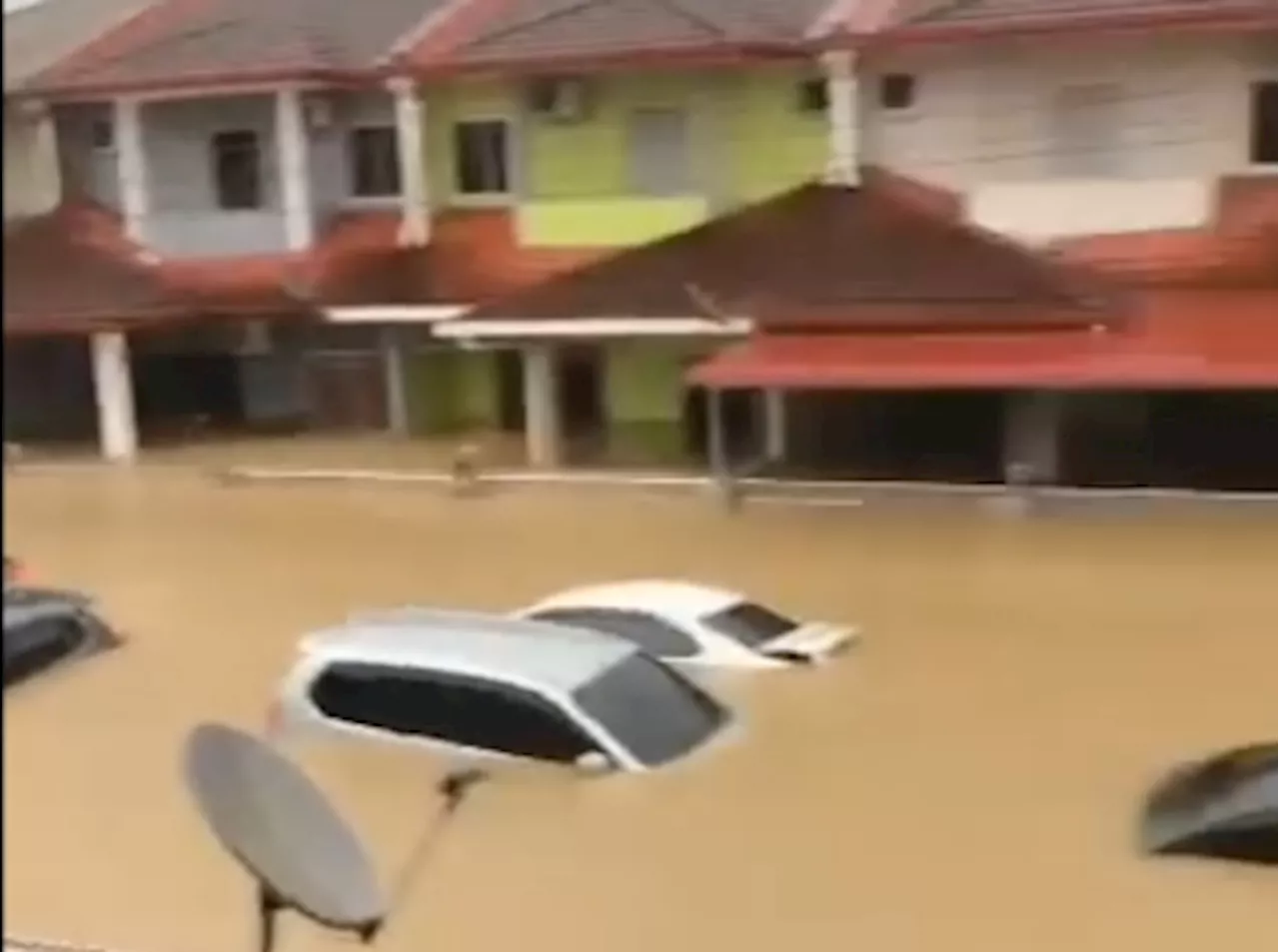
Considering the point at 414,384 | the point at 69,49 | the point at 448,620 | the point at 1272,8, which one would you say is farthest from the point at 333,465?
the point at 1272,8

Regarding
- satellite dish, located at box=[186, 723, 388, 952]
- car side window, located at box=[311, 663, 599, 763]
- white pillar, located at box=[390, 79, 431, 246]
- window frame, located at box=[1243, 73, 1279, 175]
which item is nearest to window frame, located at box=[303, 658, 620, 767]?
car side window, located at box=[311, 663, 599, 763]

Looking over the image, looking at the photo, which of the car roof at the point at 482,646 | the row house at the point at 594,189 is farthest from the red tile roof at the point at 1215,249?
the car roof at the point at 482,646

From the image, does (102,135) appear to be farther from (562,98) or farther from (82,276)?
(562,98)

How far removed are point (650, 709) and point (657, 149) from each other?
423 mm

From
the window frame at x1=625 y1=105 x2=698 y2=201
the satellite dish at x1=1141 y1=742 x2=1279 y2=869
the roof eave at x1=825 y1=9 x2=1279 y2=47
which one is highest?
the roof eave at x1=825 y1=9 x2=1279 y2=47

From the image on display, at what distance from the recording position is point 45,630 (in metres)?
1.27

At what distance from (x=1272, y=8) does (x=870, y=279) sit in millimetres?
331

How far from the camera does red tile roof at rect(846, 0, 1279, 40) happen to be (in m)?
1.42

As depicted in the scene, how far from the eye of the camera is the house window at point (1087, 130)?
1.50 meters

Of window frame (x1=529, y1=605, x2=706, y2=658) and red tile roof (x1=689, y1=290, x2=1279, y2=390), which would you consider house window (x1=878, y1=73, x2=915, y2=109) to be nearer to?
red tile roof (x1=689, y1=290, x2=1279, y2=390)

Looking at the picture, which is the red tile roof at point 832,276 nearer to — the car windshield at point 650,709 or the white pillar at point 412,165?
the white pillar at point 412,165

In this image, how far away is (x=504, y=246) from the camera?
159 cm

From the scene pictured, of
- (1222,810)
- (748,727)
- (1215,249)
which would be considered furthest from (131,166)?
(1222,810)

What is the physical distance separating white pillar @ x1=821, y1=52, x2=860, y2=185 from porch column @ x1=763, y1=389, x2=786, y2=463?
6.1 inches
